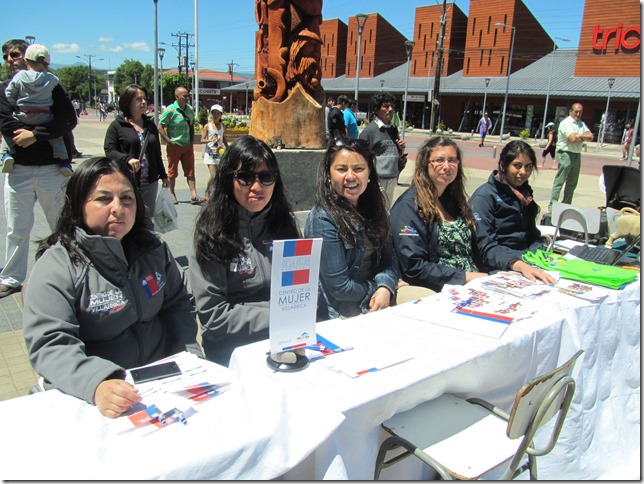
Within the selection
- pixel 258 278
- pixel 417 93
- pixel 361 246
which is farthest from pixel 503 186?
pixel 417 93

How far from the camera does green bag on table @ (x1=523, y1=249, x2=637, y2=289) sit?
2.88 m

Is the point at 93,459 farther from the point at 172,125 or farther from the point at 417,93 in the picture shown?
the point at 417,93

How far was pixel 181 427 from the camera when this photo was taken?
142 cm

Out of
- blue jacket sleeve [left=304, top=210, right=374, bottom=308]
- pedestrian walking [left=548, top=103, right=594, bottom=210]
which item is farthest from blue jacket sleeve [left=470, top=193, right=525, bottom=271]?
pedestrian walking [left=548, top=103, right=594, bottom=210]

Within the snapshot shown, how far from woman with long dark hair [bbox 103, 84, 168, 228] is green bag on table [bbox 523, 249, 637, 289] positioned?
3529 mm

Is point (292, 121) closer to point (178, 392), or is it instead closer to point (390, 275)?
point (390, 275)

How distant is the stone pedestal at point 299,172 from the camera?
643cm

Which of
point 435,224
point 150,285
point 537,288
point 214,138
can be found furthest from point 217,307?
point 214,138

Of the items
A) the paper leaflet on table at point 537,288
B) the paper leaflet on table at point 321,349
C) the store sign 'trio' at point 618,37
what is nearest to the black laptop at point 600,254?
the paper leaflet on table at point 537,288

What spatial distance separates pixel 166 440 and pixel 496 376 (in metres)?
1.42

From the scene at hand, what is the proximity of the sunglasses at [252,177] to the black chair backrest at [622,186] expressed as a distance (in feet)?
14.9

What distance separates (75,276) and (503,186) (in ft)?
10.2

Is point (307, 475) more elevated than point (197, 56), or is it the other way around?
point (197, 56)

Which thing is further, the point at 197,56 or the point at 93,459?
the point at 197,56
